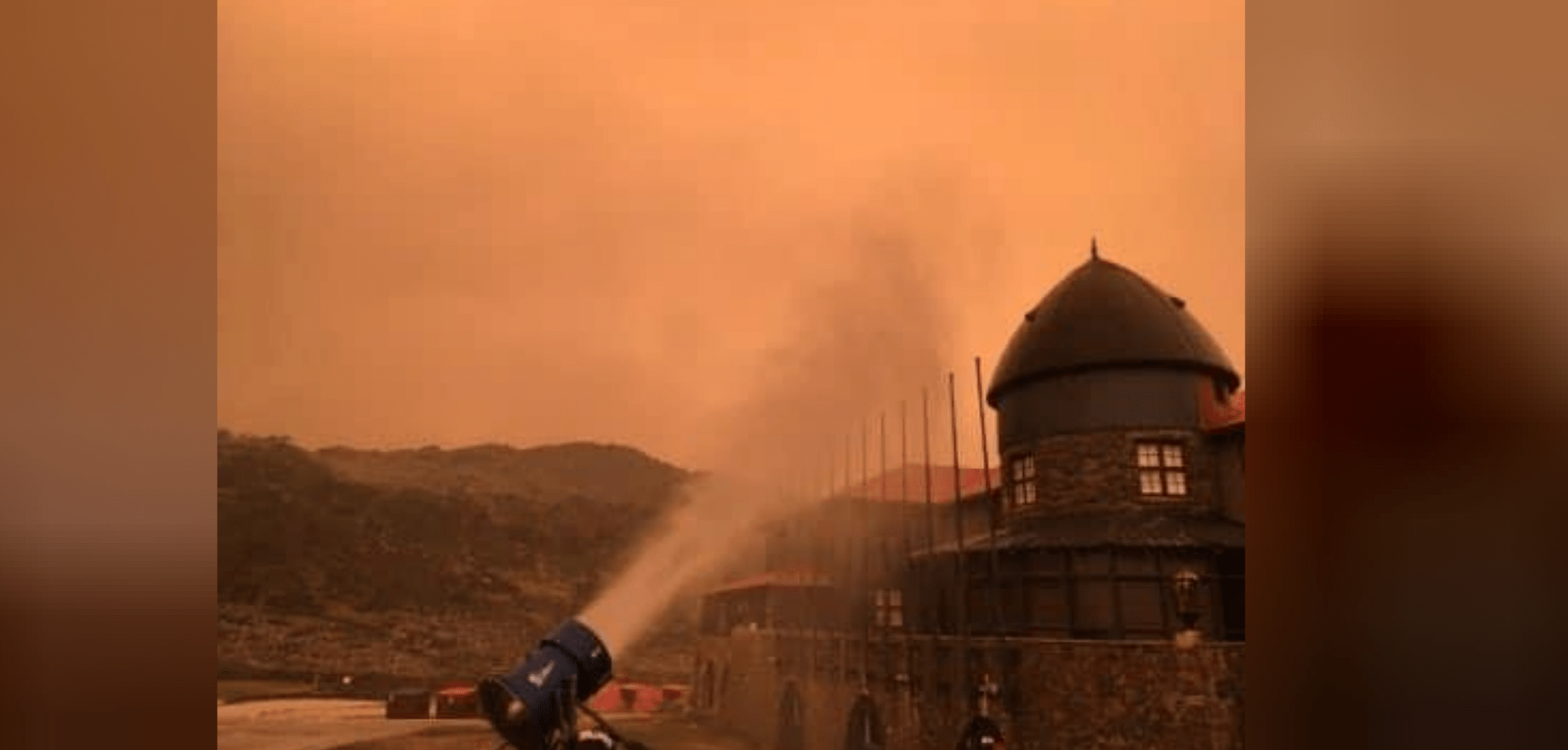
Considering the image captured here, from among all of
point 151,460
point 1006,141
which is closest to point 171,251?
point 151,460

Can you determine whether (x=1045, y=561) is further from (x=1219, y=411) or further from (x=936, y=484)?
(x=1219, y=411)

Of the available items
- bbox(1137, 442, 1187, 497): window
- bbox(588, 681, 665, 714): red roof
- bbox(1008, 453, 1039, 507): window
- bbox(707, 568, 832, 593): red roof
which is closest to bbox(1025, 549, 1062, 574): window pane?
bbox(1008, 453, 1039, 507): window

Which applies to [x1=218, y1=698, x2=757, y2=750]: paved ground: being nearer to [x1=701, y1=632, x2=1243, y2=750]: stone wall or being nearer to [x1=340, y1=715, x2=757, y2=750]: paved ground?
[x1=340, y1=715, x2=757, y2=750]: paved ground

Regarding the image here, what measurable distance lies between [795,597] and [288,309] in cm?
128

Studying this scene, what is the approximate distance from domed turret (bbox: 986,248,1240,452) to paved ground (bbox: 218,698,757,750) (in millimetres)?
990

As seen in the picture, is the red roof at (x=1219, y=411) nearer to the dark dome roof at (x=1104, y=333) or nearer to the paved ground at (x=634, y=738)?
the dark dome roof at (x=1104, y=333)

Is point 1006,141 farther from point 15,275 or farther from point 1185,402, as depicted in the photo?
point 15,275

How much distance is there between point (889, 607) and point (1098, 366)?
74 cm

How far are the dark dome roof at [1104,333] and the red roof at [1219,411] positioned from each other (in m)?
0.05

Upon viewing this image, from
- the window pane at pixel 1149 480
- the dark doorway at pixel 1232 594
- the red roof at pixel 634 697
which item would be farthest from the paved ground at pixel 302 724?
the dark doorway at pixel 1232 594

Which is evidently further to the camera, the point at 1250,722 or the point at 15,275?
the point at 1250,722

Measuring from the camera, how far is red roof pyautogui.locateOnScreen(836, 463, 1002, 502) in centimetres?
307

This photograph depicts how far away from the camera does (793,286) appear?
3027mm

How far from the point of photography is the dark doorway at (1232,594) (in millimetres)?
3059
